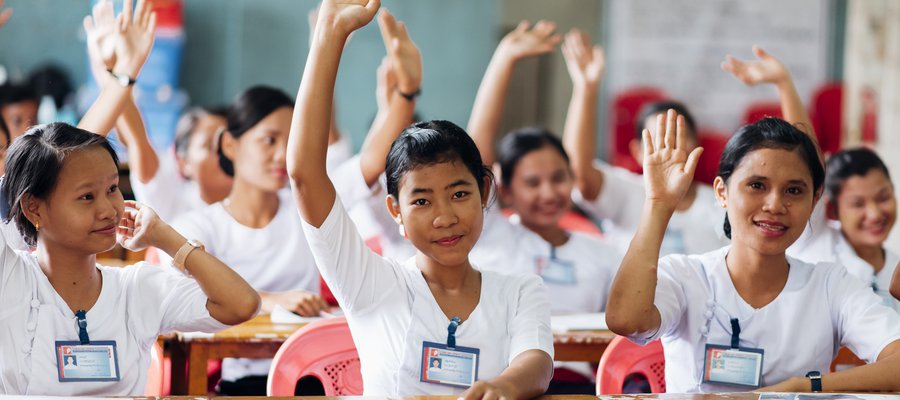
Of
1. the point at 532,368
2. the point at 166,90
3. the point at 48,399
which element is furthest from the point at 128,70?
the point at 166,90

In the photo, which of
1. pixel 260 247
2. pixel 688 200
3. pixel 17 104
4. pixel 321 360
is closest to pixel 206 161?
pixel 260 247

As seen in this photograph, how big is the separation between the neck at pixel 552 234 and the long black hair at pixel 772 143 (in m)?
1.12

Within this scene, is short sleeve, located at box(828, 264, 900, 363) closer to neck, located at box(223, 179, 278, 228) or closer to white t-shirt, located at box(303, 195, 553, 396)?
white t-shirt, located at box(303, 195, 553, 396)

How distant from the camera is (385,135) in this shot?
2.83m

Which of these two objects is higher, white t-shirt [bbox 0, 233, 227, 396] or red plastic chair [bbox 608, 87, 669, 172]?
red plastic chair [bbox 608, 87, 669, 172]

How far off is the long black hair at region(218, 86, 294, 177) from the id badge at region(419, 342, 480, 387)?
4.67ft

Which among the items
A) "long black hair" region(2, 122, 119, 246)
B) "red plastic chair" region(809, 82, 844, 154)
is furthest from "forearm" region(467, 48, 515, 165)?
"red plastic chair" region(809, 82, 844, 154)

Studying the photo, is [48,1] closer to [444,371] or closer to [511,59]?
[511,59]

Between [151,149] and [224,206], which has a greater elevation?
[151,149]

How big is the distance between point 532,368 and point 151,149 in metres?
2.06

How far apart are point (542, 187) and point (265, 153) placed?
926mm

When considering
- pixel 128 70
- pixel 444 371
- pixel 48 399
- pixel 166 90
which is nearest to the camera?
pixel 48 399

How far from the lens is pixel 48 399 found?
156cm

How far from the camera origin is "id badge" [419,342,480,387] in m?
1.88
